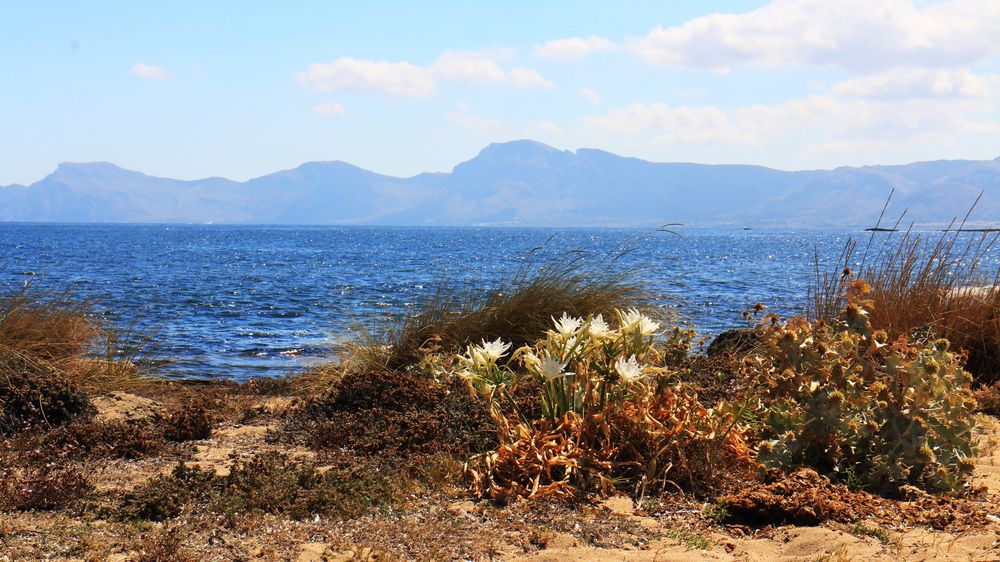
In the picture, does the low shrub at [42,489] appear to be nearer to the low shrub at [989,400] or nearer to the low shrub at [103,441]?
the low shrub at [103,441]

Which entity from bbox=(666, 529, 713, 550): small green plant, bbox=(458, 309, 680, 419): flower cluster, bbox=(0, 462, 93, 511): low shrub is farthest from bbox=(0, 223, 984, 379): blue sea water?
bbox=(0, 462, 93, 511): low shrub

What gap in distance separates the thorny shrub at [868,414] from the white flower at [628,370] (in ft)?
2.61

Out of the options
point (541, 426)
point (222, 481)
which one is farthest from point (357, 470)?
point (541, 426)

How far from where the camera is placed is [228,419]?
6438mm

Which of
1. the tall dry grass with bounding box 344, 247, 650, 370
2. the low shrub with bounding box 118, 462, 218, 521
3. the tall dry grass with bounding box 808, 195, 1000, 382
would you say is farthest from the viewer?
the tall dry grass with bounding box 344, 247, 650, 370

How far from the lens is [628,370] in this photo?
4.38 meters

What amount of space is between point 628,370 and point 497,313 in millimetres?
3218

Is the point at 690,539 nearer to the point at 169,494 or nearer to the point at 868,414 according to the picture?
the point at 868,414

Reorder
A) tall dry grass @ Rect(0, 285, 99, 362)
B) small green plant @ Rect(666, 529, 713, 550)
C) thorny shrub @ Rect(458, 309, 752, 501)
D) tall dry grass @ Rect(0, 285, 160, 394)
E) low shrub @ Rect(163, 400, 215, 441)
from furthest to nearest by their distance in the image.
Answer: tall dry grass @ Rect(0, 285, 99, 362)
tall dry grass @ Rect(0, 285, 160, 394)
low shrub @ Rect(163, 400, 215, 441)
thorny shrub @ Rect(458, 309, 752, 501)
small green plant @ Rect(666, 529, 713, 550)

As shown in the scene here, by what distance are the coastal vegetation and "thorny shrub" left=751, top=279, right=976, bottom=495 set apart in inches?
0.5

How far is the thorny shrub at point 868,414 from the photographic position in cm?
428

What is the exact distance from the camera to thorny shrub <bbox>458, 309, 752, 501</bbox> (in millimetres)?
4383

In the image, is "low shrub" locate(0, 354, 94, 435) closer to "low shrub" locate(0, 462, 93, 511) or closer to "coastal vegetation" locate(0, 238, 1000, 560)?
"coastal vegetation" locate(0, 238, 1000, 560)

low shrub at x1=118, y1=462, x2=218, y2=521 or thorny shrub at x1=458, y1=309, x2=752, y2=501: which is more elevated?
thorny shrub at x1=458, y1=309, x2=752, y2=501
